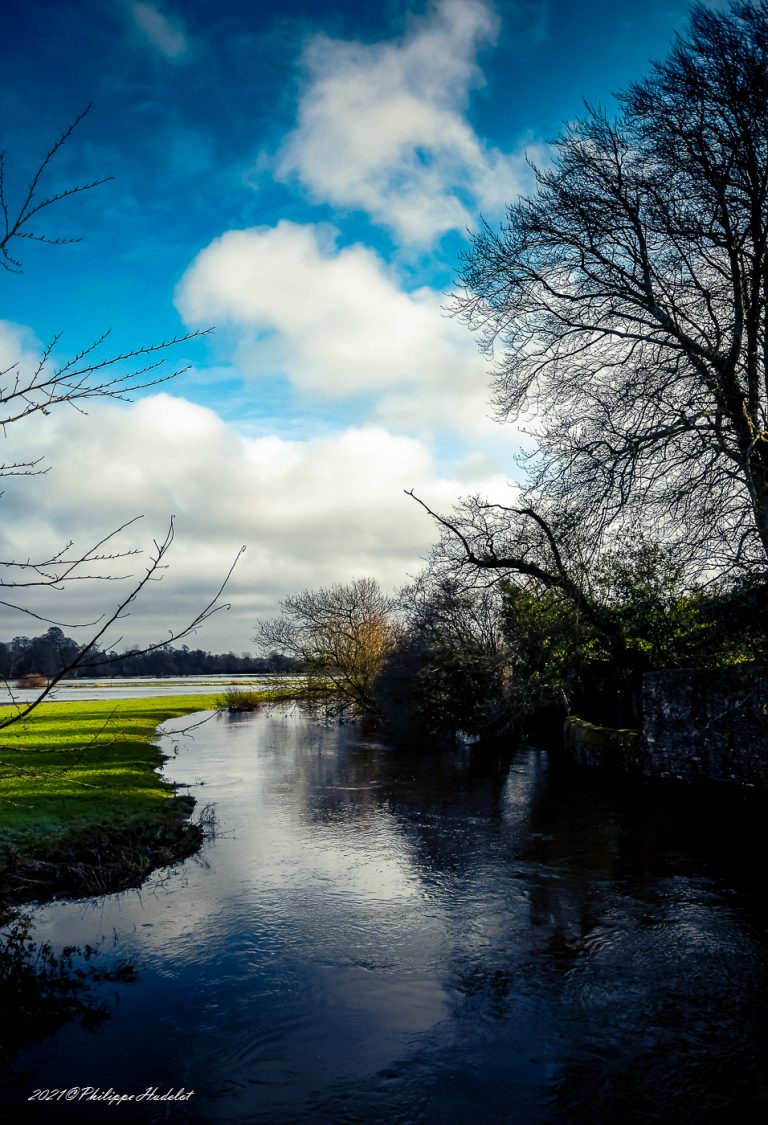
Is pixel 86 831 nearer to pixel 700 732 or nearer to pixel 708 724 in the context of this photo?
pixel 708 724

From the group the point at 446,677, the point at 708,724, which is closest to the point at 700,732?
the point at 708,724

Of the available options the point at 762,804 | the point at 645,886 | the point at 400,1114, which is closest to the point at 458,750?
the point at 762,804

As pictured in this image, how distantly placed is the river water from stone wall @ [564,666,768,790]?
1572 millimetres

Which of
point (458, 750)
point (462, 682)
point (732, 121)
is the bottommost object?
point (458, 750)

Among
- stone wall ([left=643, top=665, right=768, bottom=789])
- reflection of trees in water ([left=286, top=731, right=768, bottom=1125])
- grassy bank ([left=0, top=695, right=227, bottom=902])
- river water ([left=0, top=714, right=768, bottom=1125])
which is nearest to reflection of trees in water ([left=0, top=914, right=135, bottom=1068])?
river water ([left=0, top=714, right=768, bottom=1125])

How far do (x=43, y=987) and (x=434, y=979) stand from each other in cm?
370

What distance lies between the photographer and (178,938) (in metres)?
8.13

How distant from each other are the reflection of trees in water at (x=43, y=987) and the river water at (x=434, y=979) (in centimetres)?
13

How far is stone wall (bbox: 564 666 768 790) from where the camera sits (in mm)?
14328

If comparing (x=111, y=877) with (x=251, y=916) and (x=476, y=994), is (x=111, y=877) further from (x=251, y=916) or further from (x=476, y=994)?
(x=476, y=994)

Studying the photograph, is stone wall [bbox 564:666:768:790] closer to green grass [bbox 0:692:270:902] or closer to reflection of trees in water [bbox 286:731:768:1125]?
reflection of trees in water [bbox 286:731:768:1125]

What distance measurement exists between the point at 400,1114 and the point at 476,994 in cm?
184

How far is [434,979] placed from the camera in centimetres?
694

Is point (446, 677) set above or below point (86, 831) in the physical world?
above
